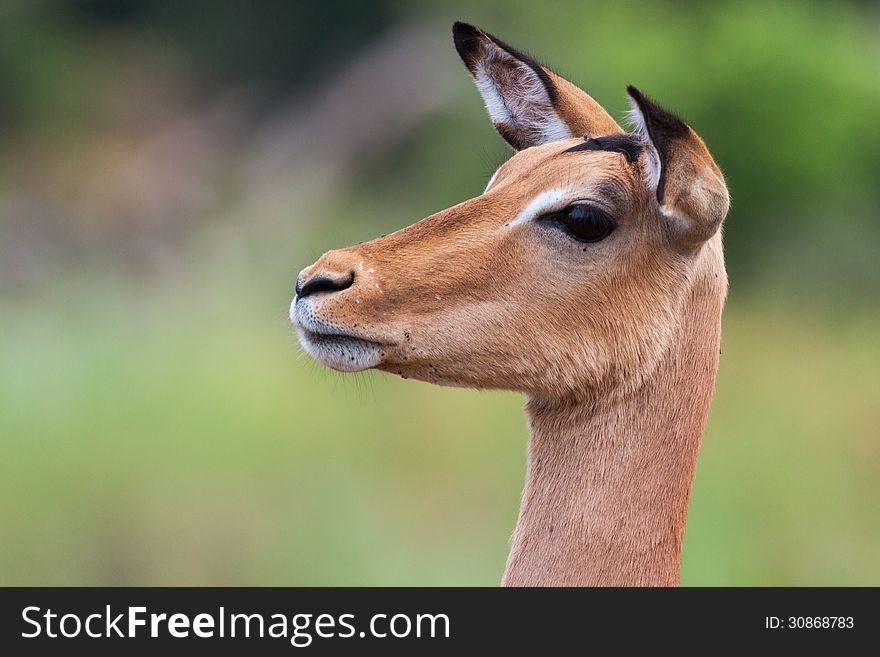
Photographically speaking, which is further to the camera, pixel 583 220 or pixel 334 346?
pixel 583 220

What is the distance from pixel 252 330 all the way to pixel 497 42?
22.2 ft

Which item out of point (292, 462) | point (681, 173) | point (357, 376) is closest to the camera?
point (681, 173)

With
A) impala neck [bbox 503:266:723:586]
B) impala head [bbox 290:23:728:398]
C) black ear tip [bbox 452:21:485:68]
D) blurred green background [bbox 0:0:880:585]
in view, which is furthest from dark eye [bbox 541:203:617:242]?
black ear tip [bbox 452:21:485:68]

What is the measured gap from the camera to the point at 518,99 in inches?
174

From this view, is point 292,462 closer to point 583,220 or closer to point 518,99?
point 518,99

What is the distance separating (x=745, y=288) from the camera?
1389 cm

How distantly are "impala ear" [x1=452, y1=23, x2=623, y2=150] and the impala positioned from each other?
440mm

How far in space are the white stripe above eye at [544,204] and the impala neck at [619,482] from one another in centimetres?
52

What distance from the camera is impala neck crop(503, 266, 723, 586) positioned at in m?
3.72

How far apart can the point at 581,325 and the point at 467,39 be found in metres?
1.25

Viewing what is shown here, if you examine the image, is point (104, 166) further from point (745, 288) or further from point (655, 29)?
point (745, 288)

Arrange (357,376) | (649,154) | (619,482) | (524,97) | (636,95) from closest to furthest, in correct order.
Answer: (636,95) → (649,154) → (619,482) → (357,376) → (524,97)

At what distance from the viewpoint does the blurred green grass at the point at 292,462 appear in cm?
826

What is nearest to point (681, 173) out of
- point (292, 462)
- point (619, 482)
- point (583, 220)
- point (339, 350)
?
point (583, 220)
